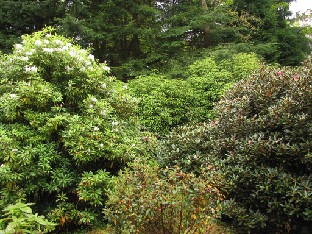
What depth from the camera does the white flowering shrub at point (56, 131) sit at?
375 centimetres

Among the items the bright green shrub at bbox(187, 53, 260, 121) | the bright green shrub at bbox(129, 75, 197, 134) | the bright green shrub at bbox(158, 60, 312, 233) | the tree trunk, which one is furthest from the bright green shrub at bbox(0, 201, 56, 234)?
the tree trunk

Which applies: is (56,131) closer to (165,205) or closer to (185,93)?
(165,205)

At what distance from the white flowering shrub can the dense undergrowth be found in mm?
16

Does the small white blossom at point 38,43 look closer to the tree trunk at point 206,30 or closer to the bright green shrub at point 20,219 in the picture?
the bright green shrub at point 20,219

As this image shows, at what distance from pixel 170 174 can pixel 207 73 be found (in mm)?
6277

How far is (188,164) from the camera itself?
4.16 metres

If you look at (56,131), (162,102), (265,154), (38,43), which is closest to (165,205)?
(265,154)

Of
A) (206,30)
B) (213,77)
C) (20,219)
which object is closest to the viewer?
(20,219)

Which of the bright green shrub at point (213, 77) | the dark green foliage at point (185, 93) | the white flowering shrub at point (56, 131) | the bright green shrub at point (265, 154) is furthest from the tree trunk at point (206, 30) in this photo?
the white flowering shrub at point (56, 131)

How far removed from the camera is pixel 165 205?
2582mm

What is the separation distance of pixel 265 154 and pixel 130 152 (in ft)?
5.95

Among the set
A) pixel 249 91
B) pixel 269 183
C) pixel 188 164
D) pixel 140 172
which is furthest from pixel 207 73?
pixel 140 172

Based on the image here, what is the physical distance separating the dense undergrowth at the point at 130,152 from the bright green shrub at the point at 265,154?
14 mm

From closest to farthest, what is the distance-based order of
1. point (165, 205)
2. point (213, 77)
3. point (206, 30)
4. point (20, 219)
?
1. point (20, 219)
2. point (165, 205)
3. point (213, 77)
4. point (206, 30)
